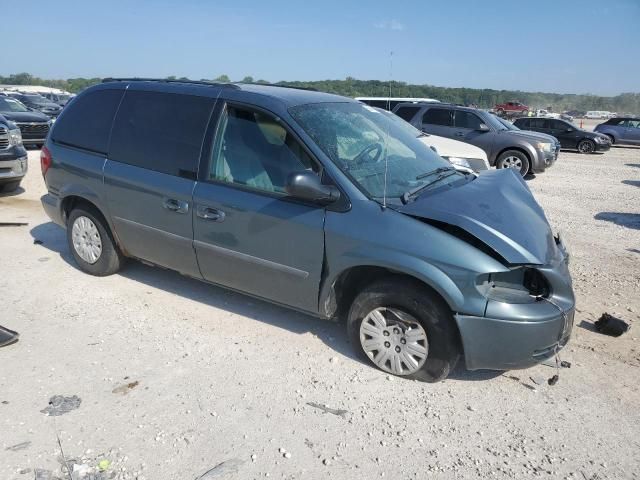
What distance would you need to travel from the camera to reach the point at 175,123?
423cm

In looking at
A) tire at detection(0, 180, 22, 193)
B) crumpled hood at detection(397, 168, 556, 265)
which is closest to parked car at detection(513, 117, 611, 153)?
tire at detection(0, 180, 22, 193)

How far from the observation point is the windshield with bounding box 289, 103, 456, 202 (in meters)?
3.59

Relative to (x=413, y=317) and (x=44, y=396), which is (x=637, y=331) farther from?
(x=44, y=396)

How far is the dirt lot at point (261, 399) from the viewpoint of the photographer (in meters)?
2.76

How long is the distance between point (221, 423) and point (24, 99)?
86.7ft

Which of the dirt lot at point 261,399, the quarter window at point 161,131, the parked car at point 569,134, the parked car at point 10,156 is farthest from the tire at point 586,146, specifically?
the quarter window at point 161,131

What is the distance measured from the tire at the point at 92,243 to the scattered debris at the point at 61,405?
1.96m

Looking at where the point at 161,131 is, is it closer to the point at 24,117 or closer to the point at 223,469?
the point at 223,469

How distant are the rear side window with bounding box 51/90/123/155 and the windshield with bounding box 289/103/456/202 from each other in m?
1.98

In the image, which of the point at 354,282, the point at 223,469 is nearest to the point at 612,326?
the point at 354,282

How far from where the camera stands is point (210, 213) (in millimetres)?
3947

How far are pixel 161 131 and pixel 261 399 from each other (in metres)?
2.38

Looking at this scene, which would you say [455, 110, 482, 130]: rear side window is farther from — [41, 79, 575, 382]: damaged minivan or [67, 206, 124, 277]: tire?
[67, 206, 124, 277]: tire

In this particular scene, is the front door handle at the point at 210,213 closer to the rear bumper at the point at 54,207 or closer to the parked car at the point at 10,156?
the rear bumper at the point at 54,207
